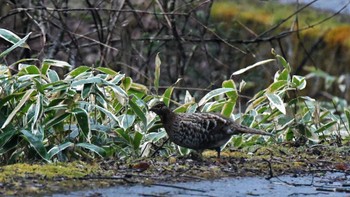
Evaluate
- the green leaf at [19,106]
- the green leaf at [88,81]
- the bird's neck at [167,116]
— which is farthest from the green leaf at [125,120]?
the green leaf at [19,106]

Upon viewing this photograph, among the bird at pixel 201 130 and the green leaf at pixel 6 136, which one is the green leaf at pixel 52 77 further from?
the bird at pixel 201 130

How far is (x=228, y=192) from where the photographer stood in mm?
4848

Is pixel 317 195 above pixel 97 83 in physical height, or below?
below

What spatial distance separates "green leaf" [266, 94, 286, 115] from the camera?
21.6ft

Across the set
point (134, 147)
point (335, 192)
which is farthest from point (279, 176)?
point (134, 147)

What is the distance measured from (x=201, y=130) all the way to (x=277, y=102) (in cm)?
88

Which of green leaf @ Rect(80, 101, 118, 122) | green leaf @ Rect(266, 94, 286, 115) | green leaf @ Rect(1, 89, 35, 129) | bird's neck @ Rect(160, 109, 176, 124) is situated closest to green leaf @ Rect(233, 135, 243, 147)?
green leaf @ Rect(266, 94, 286, 115)

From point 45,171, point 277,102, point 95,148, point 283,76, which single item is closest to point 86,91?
point 95,148

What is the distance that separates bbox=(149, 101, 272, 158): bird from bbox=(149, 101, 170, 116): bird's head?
0.05 metres

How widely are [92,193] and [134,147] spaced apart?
5.63 feet

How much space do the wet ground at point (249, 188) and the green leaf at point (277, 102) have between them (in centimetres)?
112

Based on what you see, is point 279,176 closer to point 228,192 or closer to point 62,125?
point 228,192

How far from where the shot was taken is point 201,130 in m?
6.03

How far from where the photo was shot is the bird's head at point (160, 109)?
6284 mm
